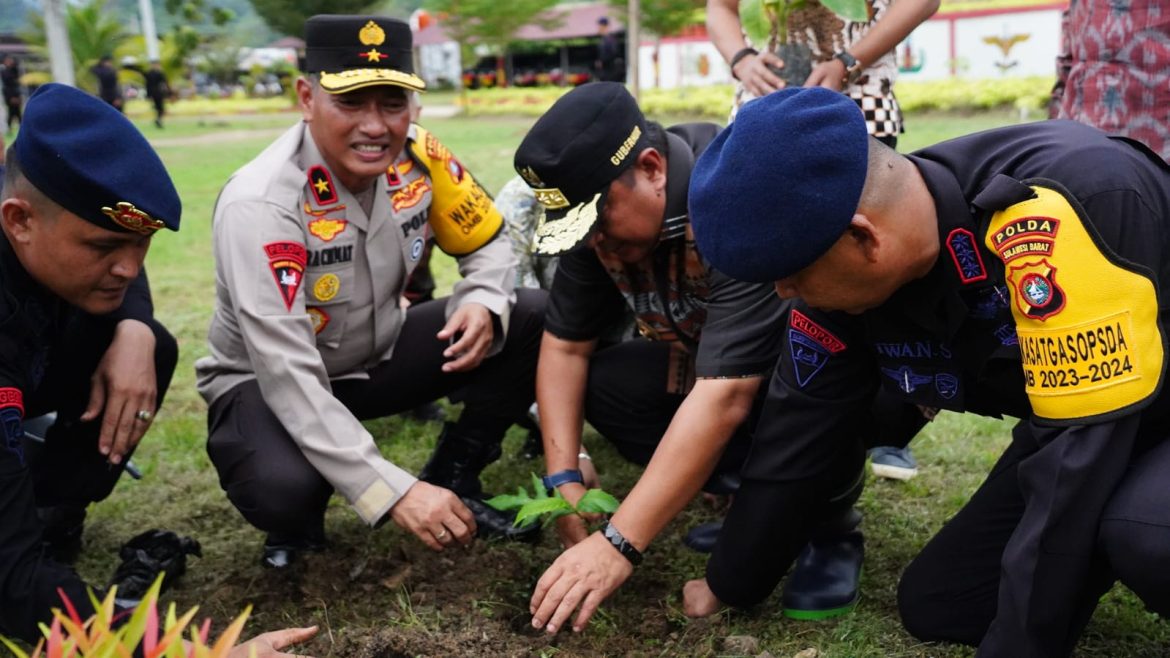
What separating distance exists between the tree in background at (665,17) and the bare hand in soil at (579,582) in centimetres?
2818

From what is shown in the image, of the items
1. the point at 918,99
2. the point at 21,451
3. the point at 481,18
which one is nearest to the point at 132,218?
the point at 21,451

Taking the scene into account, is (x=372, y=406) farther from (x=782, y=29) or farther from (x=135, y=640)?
(x=135, y=640)

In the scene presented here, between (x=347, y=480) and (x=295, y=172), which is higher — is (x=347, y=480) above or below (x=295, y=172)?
below

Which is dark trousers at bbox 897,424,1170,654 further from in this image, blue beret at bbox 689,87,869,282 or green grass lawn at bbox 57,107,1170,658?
blue beret at bbox 689,87,869,282

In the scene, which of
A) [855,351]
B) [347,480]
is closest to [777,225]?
[855,351]

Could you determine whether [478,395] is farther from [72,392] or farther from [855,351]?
[855,351]

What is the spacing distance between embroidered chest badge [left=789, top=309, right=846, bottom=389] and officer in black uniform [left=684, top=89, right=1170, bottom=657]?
0.40ft

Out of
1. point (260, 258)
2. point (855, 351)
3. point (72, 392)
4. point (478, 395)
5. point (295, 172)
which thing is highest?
point (295, 172)

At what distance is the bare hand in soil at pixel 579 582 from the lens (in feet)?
7.81

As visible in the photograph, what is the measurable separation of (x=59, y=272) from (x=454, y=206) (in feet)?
4.25

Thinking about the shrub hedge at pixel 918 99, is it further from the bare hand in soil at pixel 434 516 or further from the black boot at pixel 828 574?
the bare hand in soil at pixel 434 516

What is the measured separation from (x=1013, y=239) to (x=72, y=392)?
8.41 feet

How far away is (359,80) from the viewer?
291cm

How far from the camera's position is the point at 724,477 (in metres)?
3.19
